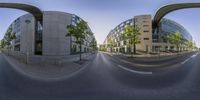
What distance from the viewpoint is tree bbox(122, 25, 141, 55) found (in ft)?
7.99

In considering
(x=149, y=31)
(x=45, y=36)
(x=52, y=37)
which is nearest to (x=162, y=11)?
(x=149, y=31)

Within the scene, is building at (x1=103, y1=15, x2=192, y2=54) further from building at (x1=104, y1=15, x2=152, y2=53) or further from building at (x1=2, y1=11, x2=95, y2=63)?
building at (x1=2, y1=11, x2=95, y2=63)

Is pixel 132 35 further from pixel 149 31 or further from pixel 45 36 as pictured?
pixel 45 36

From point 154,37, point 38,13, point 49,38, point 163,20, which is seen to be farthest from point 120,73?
point 38,13

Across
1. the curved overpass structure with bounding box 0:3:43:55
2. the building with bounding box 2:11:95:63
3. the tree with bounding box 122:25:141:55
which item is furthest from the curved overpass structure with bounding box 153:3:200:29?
the curved overpass structure with bounding box 0:3:43:55

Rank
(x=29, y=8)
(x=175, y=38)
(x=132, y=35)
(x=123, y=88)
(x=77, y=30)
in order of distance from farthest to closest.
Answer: (x=77, y=30) → (x=175, y=38) → (x=29, y=8) → (x=123, y=88) → (x=132, y=35)

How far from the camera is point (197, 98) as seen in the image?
2.25 metres

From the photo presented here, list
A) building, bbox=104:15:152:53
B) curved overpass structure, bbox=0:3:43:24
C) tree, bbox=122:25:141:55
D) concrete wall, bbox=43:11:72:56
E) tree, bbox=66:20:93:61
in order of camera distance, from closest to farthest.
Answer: building, bbox=104:15:152:53, tree, bbox=122:25:141:55, curved overpass structure, bbox=0:3:43:24, concrete wall, bbox=43:11:72:56, tree, bbox=66:20:93:61

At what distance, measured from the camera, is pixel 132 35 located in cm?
235

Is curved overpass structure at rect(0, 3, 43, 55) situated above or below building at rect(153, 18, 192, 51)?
above

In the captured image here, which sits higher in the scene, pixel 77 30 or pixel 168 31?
pixel 77 30

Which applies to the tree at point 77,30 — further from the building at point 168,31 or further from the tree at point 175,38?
the tree at point 175,38

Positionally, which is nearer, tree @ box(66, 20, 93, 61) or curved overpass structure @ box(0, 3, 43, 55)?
curved overpass structure @ box(0, 3, 43, 55)

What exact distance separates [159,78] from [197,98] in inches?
24.5
